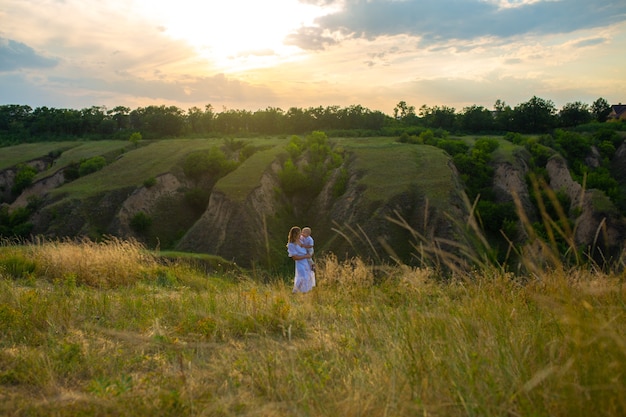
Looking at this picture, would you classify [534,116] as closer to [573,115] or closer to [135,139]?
[573,115]

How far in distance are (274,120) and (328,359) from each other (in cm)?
10692

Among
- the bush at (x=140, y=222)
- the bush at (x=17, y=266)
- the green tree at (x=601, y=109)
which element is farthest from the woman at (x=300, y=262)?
the green tree at (x=601, y=109)

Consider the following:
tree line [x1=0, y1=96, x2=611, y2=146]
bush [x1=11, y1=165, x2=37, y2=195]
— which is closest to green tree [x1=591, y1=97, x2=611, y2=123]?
tree line [x1=0, y1=96, x2=611, y2=146]

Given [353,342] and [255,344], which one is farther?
[255,344]

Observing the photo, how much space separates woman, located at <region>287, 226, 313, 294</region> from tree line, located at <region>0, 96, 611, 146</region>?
80.3 metres

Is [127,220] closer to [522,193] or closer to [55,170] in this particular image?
[55,170]

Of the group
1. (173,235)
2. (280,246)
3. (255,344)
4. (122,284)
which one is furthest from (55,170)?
(255,344)

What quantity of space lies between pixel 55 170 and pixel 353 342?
80.7m

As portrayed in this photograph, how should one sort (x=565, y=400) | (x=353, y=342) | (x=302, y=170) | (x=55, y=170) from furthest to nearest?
(x=55, y=170) < (x=302, y=170) < (x=353, y=342) < (x=565, y=400)

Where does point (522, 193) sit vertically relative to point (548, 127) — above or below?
below

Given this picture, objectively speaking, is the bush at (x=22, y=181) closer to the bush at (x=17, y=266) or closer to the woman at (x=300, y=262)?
the bush at (x=17, y=266)

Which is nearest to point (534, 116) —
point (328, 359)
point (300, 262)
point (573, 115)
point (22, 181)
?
point (573, 115)

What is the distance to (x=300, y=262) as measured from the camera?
47.0 feet

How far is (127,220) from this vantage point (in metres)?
59.5
